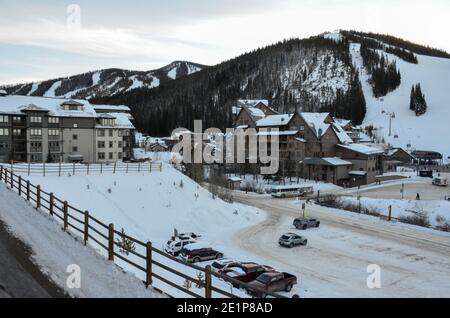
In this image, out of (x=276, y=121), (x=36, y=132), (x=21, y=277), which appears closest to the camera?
(x=21, y=277)

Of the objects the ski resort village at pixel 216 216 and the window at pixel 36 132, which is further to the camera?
the window at pixel 36 132

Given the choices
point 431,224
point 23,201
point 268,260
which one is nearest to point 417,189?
point 431,224

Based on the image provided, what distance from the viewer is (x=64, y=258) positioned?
1265cm

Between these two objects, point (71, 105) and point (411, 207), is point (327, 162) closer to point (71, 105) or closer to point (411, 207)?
point (411, 207)

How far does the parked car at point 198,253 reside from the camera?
29078 millimetres

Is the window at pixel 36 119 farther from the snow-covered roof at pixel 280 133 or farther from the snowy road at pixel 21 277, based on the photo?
the snowy road at pixel 21 277

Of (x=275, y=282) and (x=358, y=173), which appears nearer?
(x=275, y=282)

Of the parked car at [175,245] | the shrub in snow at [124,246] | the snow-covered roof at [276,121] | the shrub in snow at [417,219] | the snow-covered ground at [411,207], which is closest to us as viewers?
the shrub in snow at [124,246]

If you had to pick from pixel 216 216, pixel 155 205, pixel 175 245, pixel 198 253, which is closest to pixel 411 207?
pixel 216 216

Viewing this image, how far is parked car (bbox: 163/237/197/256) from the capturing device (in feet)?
97.7

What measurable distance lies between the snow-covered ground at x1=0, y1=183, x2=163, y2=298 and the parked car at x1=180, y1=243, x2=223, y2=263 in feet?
40.9

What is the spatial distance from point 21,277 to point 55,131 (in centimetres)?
6313

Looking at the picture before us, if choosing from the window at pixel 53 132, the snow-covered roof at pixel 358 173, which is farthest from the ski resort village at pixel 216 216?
the snow-covered roof at pixel 358 173

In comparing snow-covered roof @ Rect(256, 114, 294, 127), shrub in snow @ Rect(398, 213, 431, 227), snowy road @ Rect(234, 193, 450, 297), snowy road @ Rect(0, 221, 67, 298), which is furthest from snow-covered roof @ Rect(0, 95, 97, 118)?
snowy road @ Rect(0, 221, 67, 298)
